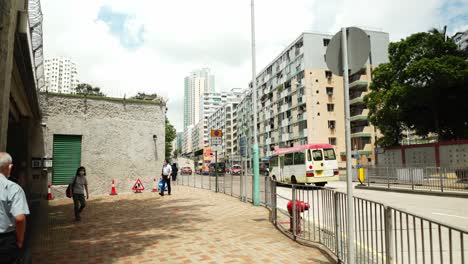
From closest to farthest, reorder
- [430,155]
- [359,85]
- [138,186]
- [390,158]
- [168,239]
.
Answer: [168,239]
[138,186]
[430,155]
[390,158]
[359,85]

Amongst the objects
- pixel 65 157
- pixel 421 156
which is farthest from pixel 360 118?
pixel 65 157

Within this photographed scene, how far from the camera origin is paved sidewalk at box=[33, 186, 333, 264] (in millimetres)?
5539

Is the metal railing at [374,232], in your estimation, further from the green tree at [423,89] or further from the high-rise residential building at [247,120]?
the high-rise residential building at [247,120]

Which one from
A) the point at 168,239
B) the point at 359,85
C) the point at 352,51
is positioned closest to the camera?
the point at 352,51

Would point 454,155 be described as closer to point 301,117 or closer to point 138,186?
point 138,186

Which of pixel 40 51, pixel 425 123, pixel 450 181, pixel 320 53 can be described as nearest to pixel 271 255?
pixel 40 51

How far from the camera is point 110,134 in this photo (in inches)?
682

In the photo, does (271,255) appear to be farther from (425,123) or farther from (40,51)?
(425,123)

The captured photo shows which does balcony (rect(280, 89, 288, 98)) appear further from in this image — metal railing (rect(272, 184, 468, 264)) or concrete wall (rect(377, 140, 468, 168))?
metal railing (rect(272, 184, 468, 264))

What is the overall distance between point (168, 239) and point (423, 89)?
2977 cm

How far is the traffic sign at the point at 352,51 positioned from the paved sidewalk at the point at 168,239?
2992 millimetres

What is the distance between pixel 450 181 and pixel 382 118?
1927 cm

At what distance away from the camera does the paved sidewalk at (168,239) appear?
554cm

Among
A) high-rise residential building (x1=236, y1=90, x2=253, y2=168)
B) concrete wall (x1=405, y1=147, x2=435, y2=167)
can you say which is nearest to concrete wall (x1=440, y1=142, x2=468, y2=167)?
concrete wall (x1=405, y1=147, x2=435, y2=167)
